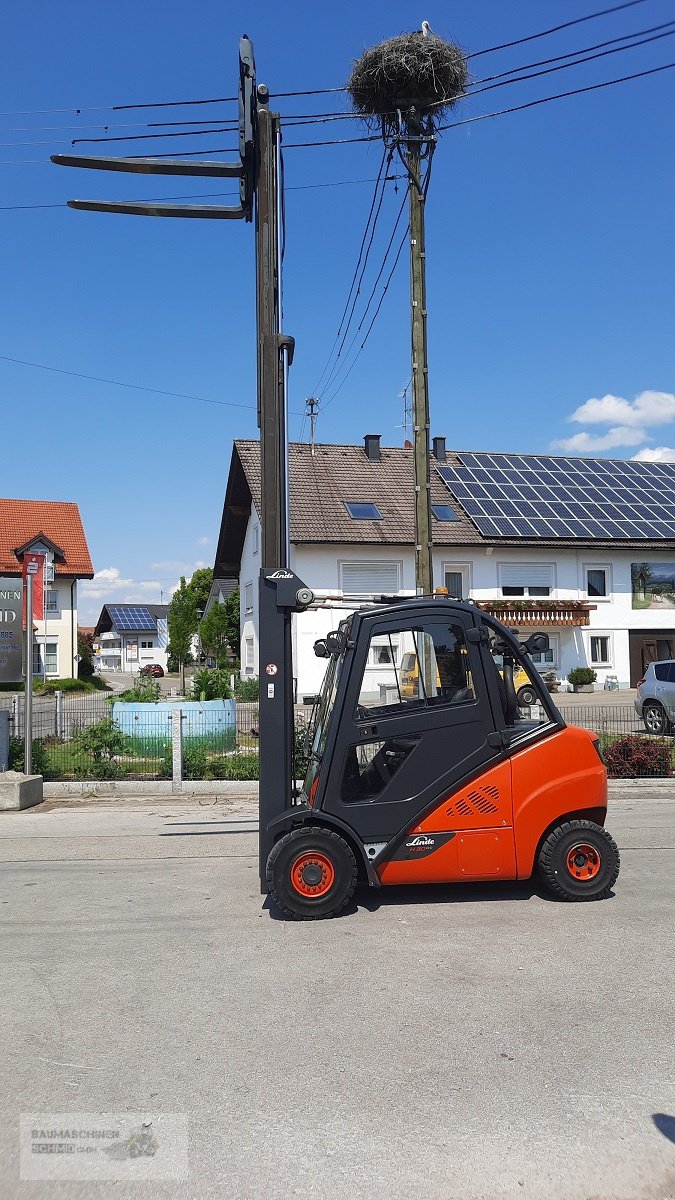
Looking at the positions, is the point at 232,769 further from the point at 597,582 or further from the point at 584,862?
the point at 597,582

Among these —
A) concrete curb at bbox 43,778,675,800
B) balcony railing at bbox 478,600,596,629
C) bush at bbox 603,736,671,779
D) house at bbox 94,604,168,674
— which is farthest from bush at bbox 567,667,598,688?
house at bbox 94,604,168,674

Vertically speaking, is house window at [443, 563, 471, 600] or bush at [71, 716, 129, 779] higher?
house window at [443, 563, 471, 600]

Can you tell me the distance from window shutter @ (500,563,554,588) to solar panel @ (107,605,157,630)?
67900 mm

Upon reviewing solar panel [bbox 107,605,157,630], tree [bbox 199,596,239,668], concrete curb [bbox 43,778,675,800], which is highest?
solar panel [bbox 107,605,157,630]

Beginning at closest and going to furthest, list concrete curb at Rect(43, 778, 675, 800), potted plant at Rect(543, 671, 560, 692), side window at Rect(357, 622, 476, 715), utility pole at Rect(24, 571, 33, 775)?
side window at Rect(357, 622, 476, 715), potted plant at Rect(543, 671, 560, 692), utility pole at Rect(24, 571, 33, 775), concrete curb at Rect(43, 778, 675, 800)

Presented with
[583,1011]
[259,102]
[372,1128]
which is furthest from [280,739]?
[259,102]

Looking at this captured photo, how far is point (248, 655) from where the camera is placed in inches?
1410

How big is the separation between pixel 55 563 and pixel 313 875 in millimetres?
42088

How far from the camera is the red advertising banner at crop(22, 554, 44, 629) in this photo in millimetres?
13914

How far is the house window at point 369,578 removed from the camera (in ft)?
108

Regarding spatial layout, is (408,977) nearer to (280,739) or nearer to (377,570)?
(280,739)

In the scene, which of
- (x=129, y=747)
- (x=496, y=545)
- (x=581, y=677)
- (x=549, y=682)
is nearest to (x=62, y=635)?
(x=496, y=545)

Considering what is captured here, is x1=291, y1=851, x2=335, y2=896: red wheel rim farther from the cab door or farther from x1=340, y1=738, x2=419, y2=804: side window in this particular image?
x1=340, y1=738, x2=419, y2=804: side window

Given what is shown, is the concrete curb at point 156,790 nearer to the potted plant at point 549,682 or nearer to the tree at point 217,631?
the potted plant at point 549,682
